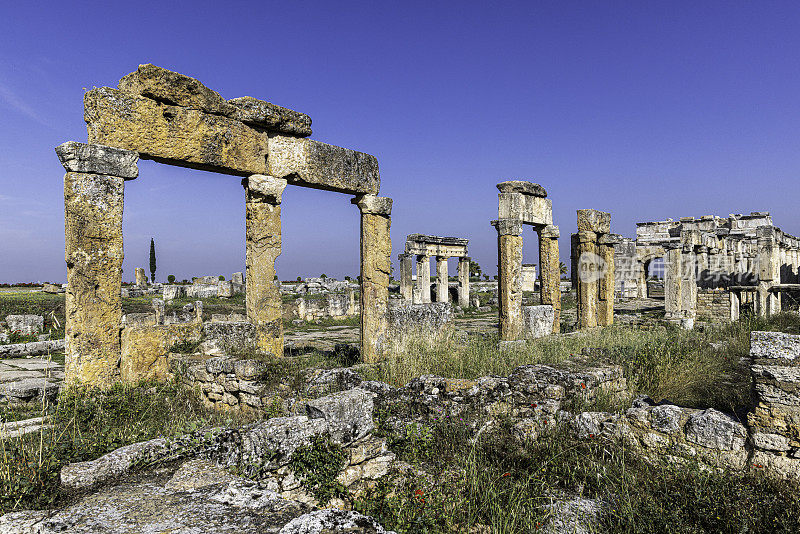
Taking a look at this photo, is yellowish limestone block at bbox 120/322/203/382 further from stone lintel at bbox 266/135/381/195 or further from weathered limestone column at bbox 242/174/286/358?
stone lintel at bbox 266/135/381/195

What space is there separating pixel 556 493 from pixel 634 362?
14.6ft

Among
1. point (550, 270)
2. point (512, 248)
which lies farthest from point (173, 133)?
point (550, 270)

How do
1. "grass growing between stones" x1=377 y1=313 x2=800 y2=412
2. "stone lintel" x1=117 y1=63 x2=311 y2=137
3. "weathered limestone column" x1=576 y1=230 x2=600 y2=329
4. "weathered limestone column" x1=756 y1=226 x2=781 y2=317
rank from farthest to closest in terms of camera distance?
"weathered limestone column" x1=756 y1=226 x2=781 y2=317
"weathered limestone column" x1=576 y1=230 x2=600 y2=329
"grass growing between stones" x1=377 y1=313 x2=800 y2=412
"stone lintel" x1=117 y1=63 x2=311 y2=137

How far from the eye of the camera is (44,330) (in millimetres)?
15586

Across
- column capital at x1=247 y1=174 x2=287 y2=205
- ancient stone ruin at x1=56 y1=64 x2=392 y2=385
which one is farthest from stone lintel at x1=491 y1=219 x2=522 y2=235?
column capital at x1=247 y1=174 x2=287 y2=205

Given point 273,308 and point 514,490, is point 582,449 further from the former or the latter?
point 273,308

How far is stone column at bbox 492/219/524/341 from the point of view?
1134 centimetres

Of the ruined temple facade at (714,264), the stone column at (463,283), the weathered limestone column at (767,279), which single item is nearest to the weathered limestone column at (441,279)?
the stone column at (463,283)

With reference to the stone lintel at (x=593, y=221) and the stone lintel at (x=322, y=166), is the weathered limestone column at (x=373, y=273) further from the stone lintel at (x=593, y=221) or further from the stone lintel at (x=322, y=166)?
the stone lintel at (x=593, y=221)

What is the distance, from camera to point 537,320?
11.8m

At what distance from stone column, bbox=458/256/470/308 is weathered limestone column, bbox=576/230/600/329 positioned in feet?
44.2

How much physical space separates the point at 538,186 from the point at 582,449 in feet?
27.8

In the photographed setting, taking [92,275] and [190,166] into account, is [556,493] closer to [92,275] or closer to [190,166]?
[92,275]

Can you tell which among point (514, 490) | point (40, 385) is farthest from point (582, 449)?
point (40, 385)
